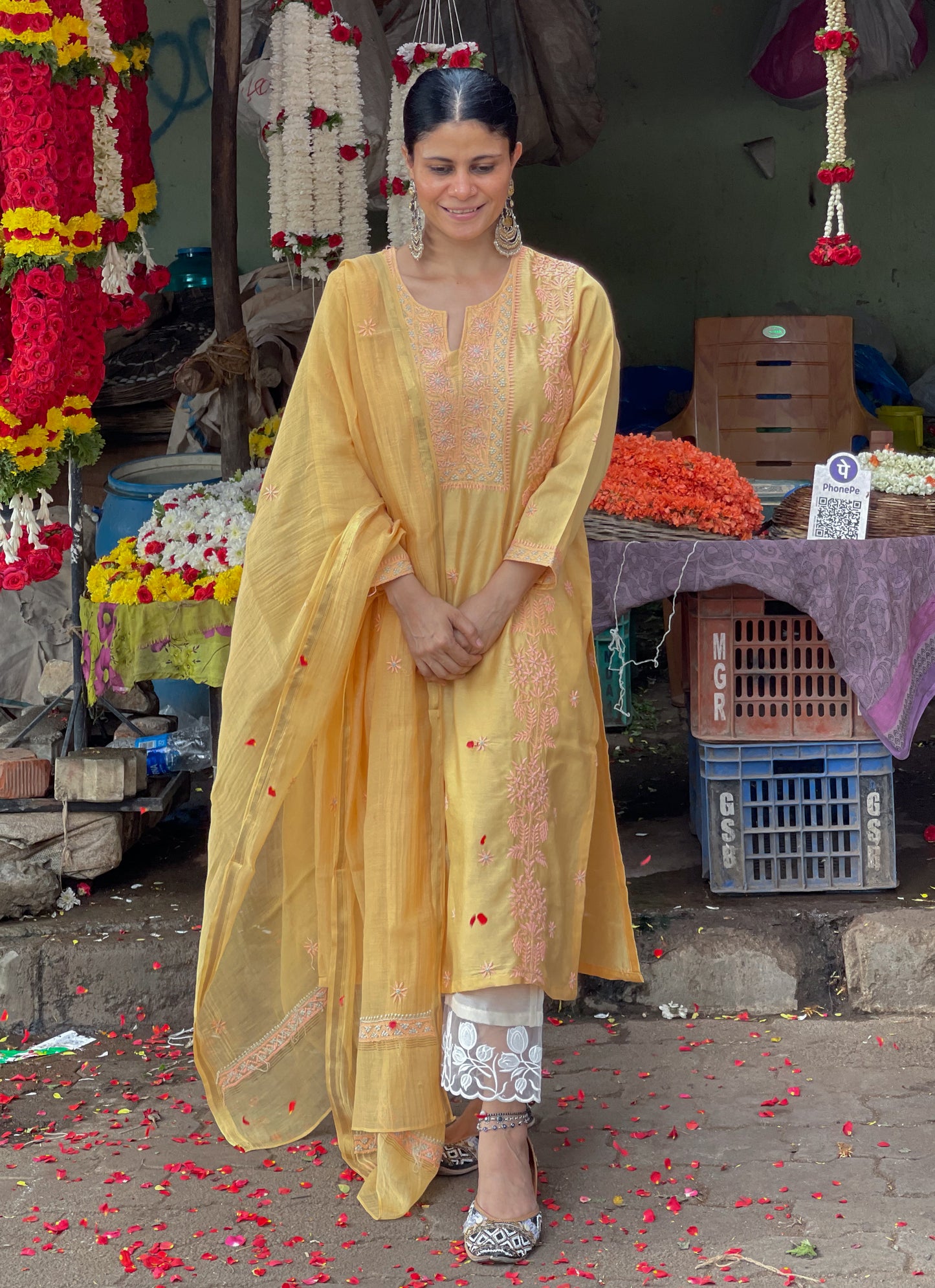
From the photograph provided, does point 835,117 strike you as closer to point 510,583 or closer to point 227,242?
point 227,242

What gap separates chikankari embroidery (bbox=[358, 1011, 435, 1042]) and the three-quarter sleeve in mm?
780

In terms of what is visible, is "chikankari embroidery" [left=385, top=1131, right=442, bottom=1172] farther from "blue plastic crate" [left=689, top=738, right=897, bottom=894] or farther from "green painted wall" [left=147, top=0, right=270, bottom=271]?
"green painted wall" [left=147, top=0, right=270, bottom=271]

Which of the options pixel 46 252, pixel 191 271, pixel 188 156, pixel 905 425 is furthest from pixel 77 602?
pixel 905 425

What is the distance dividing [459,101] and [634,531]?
4.29ft

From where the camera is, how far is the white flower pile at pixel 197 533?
12.4 ft

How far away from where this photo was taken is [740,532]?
11.3 feet

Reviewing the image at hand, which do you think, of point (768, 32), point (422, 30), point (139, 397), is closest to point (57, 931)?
point (139, 397)

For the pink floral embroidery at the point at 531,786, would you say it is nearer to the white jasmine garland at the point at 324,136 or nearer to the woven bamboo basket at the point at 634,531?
the woven bamboo basket at the point at 634,531

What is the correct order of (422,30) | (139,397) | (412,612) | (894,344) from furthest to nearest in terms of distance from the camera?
(894,344) → (139,397) → (422,30) → (412,612)

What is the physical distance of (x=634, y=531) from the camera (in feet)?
11.1

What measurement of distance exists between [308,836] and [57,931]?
1.08 m

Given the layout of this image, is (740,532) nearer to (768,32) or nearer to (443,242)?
(443,242)

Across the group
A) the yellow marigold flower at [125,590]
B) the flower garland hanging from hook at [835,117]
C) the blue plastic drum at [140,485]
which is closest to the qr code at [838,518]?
the flower garland hanging from hook at [835,117]

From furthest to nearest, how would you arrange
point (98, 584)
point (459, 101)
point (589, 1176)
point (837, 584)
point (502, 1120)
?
point (98, 584) → point (837, 584) → point (589, 1176) → point (502, 1120) → point (459, 101)
